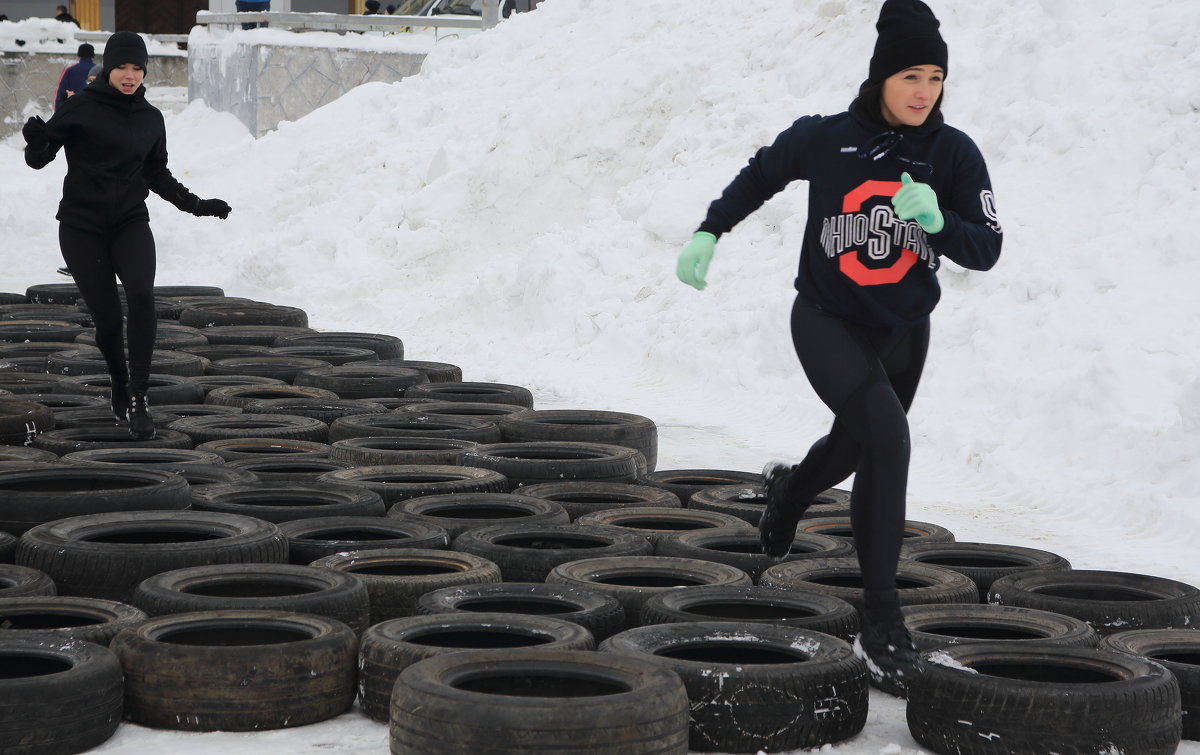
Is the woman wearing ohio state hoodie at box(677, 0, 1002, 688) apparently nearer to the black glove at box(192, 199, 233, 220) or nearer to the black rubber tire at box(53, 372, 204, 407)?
the black glove at box(192, 199, 233, 220)

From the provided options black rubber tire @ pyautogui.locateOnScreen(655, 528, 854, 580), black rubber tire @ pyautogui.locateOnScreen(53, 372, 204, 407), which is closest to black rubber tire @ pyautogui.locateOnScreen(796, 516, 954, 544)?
black rubber tire @ pyautogui.locateOnScreen(655, 528, 854, 580)

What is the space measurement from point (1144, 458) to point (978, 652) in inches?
180

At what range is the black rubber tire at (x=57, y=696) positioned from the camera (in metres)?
4.59

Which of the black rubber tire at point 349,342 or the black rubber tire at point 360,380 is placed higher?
the black rubber tire at point 349,342

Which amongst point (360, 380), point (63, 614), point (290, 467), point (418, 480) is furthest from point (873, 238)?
point (360, 380)

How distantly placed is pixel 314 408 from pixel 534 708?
622 cm

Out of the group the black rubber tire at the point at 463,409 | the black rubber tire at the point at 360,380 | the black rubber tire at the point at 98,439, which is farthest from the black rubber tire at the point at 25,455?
the black rubber tire at the point at 360,380

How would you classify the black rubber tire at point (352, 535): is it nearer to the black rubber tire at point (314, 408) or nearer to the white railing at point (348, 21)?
the black rubber tire at point (314, 408)

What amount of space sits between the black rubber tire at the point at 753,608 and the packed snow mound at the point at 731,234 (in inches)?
116

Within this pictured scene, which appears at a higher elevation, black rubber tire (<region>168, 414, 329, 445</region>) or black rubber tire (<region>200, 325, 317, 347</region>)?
black rubber tire (<region>200, 325, 317, 347</region>)

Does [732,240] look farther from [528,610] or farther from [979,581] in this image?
[528,610]

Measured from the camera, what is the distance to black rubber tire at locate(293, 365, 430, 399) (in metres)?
11.2

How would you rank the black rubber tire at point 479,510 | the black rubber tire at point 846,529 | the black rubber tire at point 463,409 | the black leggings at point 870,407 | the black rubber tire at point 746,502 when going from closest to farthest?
the black leggings at point 870,407 → the black rubber tire at point 479,510 → the black rubber tire at point 846,529 → the black rubber tire at point 746,502 → the black rubber tire at point 463,409

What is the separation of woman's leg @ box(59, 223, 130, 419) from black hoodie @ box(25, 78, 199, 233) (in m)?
0.09
